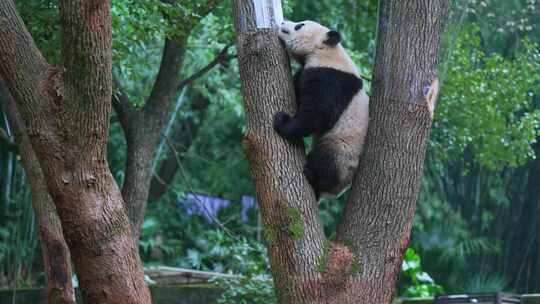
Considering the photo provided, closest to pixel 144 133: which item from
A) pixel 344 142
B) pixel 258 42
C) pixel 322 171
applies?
pixel 344 142

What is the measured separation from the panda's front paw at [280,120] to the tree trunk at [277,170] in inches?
A: 1.0

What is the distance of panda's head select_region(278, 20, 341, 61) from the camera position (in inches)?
171

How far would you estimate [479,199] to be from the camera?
11.2 metres

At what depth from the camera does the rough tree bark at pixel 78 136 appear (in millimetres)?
2934

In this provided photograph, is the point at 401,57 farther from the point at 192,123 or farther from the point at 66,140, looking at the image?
the point at 192,123

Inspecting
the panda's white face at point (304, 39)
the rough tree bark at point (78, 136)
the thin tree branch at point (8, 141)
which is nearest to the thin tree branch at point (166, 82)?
the thin tree branch at point (8, 141)

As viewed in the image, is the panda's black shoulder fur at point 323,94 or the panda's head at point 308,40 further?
the panda's head at point 308,40

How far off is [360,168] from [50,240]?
2.20 metres

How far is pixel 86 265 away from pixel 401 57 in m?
1.65

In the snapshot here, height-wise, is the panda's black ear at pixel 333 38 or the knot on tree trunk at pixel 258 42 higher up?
the panda's black ear at pixel 333 38

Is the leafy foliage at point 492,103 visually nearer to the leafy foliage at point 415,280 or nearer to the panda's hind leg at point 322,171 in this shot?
the leafy foliage at point 415,280

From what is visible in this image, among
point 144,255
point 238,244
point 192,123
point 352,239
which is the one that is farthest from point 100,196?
point 192,123

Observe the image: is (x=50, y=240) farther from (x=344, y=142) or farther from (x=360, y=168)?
(x=360, y=168)

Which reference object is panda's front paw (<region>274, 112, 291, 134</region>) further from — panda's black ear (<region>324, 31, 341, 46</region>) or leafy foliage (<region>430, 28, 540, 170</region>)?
leafy foliage (<region>430, 28, 540, 170</region>)
